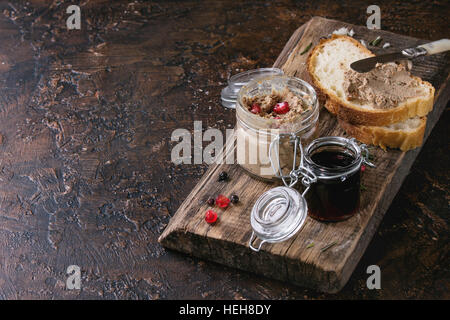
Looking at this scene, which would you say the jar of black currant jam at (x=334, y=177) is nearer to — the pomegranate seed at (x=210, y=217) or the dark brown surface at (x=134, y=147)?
the dark brown surface at (x=134, y=147)

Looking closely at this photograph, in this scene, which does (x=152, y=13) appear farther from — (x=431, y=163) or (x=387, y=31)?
(x=431, y=163)

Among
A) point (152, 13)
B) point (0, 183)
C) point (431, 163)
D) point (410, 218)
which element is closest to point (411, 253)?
point (410, 218)

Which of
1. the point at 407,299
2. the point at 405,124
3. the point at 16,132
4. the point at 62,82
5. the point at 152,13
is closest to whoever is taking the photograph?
the point at 407,299

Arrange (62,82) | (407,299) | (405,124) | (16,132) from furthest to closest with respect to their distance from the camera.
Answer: (62,82)
(16,132)
(405,124)
(407,299)

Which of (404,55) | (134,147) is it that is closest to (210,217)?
(134,147)

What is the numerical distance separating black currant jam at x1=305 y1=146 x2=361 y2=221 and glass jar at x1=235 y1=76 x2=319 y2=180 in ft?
A: 0.46

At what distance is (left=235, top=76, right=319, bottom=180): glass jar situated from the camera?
245 cm

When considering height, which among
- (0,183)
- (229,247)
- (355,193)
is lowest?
(0,183)

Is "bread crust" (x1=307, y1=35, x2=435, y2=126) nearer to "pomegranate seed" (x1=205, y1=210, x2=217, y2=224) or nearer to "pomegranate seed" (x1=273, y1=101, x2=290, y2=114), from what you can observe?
"pomegranate seed" (x1=273, y1=101, x2=290, y2=114)

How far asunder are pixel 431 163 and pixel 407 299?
715mm

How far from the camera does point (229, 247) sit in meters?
2.38

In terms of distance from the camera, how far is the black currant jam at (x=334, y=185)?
2.28 metres

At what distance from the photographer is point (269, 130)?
2.44m

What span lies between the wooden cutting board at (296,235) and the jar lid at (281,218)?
71mm
